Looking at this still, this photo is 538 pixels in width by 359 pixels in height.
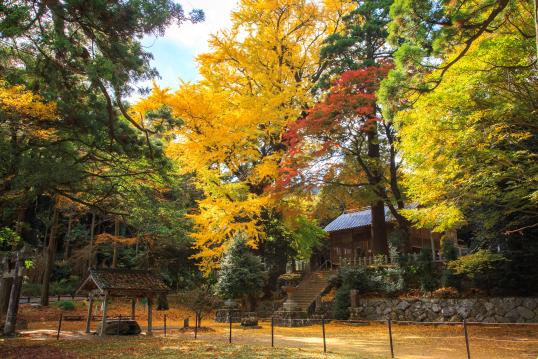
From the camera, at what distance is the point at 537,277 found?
50.2 feet

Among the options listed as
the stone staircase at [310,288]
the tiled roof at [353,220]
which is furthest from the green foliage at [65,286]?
the tiled roof at [353,220]

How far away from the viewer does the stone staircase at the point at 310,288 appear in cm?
2195

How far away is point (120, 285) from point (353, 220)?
19.0 m

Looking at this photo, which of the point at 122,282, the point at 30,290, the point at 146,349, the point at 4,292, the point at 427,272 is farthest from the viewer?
the point at 30,290

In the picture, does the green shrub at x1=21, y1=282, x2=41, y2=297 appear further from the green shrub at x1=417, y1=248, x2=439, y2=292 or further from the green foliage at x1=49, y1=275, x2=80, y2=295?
the green shrub at x1=417, y1=248, x2=439, y2=292

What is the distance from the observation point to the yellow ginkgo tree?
64.6 feet

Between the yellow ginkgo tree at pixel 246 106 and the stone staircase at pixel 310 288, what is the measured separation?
3.88 meters

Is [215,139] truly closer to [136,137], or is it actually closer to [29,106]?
[136,137]

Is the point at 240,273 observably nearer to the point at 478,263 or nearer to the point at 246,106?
the point at 246,106

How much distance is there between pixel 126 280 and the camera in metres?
16.2

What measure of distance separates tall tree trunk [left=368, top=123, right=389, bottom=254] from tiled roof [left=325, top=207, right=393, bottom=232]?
492 cm

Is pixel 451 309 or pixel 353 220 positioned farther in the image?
pixel 353 220

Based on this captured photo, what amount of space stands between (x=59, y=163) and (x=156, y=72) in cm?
394

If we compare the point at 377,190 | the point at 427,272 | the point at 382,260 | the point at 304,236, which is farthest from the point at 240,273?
the point at 427,272
